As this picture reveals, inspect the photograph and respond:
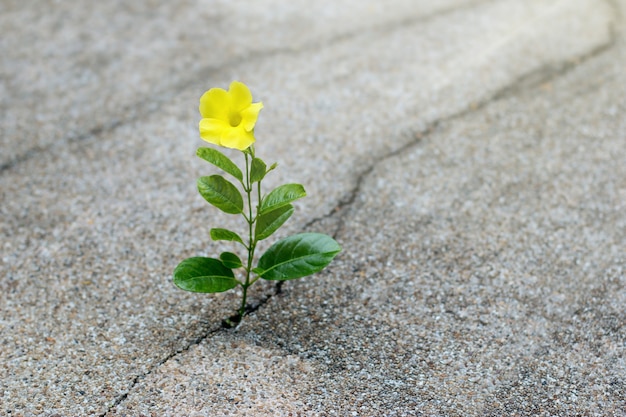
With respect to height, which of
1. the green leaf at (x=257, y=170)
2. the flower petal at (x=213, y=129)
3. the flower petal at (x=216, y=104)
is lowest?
the green leaf at (x=257, y=170)

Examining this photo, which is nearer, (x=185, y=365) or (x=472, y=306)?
(x=185, y=365)

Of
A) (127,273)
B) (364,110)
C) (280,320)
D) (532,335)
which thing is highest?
(364,110)

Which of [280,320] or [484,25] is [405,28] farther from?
[280,320]

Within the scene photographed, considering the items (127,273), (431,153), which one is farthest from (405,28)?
(127,273)

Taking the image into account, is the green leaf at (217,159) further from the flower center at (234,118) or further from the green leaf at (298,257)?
the green leaf at (298,257)

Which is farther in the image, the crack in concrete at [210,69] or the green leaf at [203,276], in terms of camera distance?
the crack in concrete at [210,69]

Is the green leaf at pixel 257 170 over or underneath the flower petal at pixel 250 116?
underneath

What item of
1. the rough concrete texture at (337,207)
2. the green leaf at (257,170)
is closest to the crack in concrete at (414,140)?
the rough concrete texture at (337,207)

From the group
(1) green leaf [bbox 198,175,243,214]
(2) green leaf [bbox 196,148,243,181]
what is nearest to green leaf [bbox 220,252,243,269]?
(1) green leaf [bbox 198,175,243,214]

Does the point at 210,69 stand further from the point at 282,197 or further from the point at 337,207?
the point at 282,197
